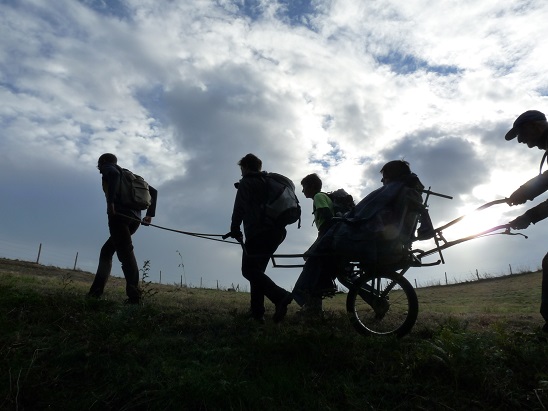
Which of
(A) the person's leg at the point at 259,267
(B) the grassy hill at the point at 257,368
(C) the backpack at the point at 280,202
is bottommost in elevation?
(B) the grassy hill at the point at 257,368

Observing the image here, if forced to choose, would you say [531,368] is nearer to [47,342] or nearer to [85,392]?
[85,392]

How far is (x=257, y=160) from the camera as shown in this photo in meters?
6.34

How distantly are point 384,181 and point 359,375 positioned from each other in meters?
2.65

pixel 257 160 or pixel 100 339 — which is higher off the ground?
pixel 257 160

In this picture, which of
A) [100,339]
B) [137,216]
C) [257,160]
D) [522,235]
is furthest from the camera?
[137,216]

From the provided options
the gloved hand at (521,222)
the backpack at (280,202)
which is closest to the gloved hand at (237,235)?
the backpack at (280,202)

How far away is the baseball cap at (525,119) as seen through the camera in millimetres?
4969

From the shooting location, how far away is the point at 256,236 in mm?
5957

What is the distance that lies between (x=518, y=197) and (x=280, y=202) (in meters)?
2.77

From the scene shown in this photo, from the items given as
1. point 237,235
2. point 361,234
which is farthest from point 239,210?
point 361,234

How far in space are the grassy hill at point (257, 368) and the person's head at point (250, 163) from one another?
7.31 ft

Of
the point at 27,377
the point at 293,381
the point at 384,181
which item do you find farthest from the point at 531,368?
the point at 27,377

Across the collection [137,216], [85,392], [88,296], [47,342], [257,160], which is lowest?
[85,392]

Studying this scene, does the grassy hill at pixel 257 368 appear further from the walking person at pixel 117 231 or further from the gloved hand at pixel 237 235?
the walking person at pixel 117 231
